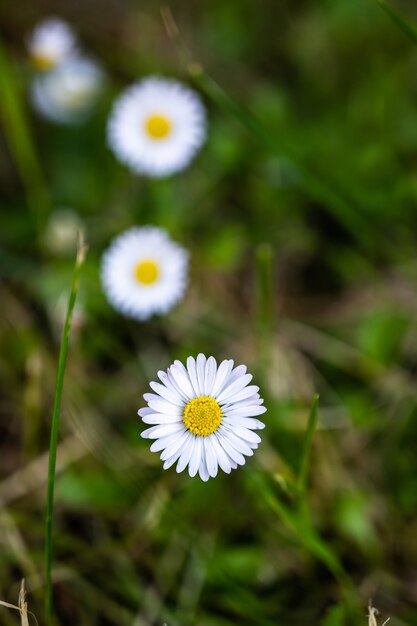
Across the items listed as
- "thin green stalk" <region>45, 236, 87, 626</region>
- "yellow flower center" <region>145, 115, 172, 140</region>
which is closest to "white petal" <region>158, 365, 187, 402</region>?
"thin green stalk" <region>45, 236, 87, 626</region>

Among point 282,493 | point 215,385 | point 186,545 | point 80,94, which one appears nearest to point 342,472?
point 282,493

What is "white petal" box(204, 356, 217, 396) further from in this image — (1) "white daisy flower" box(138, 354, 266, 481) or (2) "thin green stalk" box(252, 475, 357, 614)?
(2) "thin green stalk" box(252, 475, 357, 614)

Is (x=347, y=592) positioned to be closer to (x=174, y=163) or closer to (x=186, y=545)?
(x=186, y=545)

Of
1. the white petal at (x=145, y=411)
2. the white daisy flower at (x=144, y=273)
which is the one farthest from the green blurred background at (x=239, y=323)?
the white petal at (x=145, y=411)

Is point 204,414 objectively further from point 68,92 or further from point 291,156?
point 68,92

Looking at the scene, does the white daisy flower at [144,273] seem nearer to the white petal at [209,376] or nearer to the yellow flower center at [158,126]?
the yellow flower center at [158,126]

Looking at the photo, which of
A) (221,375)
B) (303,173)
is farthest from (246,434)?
(303,173)
